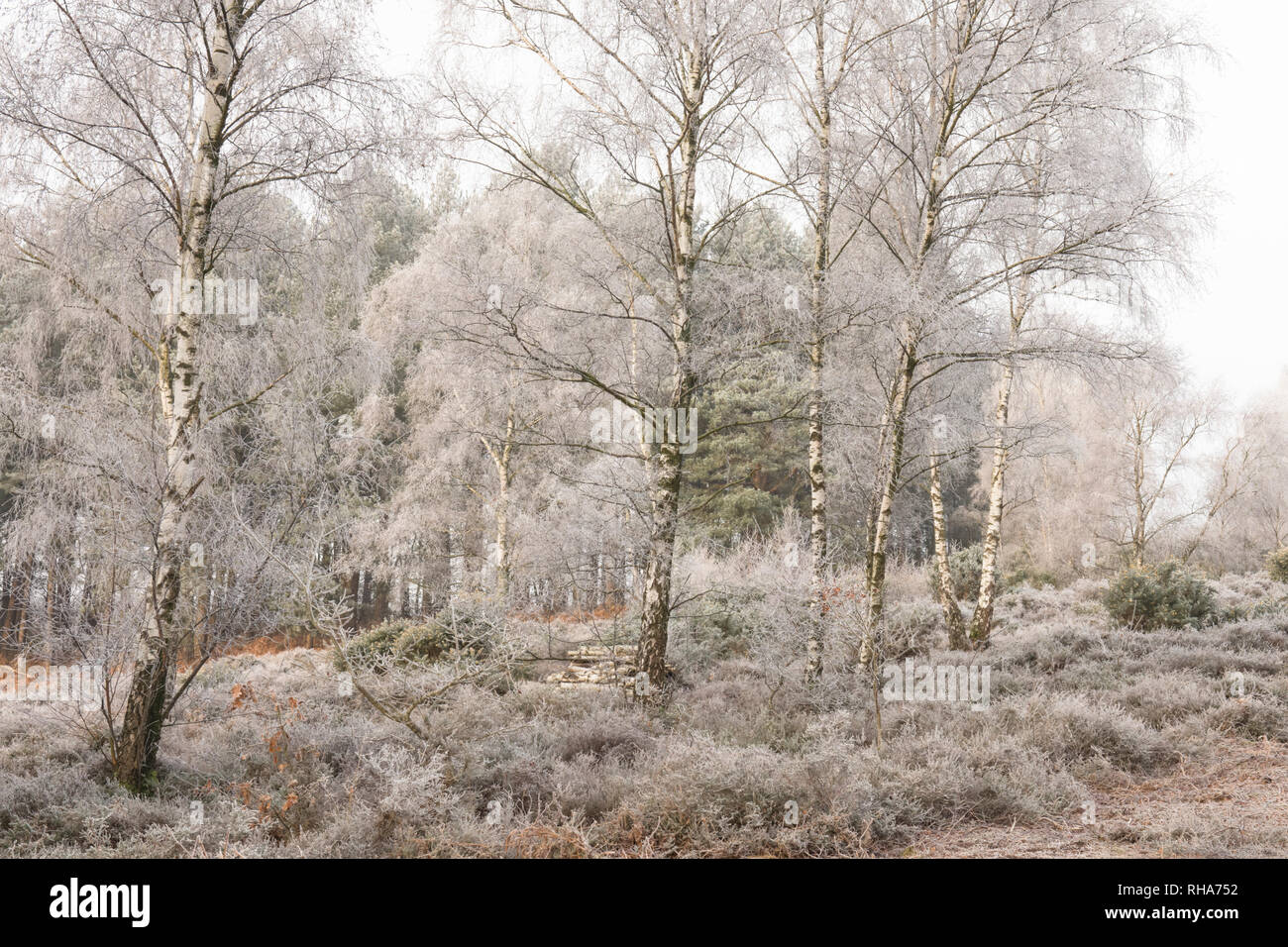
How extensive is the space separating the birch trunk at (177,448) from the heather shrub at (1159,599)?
485 inches

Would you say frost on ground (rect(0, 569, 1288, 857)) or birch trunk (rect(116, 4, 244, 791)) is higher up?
birch trunk (rect(116, 4, 244, 791))

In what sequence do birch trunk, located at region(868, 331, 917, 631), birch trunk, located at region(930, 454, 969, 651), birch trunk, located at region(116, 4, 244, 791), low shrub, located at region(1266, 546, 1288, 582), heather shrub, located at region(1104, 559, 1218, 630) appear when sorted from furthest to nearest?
low shrub, located at region(1266, 546, 1288, 582) < heather shrub, located at region(1104, 559, 1218, 630) < birch trunk, located at region(930, 454, 969, 651) < birch trunk, located at region(868, 331, 917, 631) < birch trunk, located at region(116, 4, 244, 791)

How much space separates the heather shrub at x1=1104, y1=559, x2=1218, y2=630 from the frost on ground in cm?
314

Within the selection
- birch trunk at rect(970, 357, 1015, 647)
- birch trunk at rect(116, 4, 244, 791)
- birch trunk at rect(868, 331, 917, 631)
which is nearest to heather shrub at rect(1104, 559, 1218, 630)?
birch trunk at rect(970, 357, 1015, 647)

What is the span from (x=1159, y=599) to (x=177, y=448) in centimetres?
1290

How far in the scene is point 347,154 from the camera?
6.59m

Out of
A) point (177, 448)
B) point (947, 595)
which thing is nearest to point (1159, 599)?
point (947, 595)

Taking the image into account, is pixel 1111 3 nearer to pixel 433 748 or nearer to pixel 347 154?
pixel 347 154

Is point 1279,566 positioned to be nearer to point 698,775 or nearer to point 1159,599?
point 1159,599

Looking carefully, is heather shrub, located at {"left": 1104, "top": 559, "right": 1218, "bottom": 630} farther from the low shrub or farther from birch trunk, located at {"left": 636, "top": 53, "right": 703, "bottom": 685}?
birch trunk, located at {"left": 636, "top": 53, "right": 703, "bottom": 685}

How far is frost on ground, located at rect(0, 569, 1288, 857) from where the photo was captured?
4617 millimetres

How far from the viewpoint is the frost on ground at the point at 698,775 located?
4.62 metres
